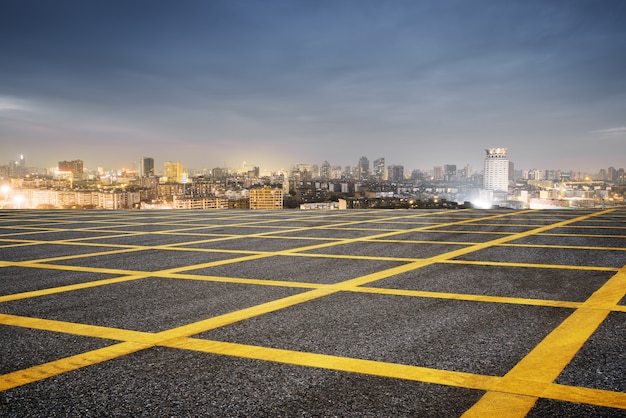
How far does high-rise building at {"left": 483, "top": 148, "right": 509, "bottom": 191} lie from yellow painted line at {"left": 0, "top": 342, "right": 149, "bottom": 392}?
186 m

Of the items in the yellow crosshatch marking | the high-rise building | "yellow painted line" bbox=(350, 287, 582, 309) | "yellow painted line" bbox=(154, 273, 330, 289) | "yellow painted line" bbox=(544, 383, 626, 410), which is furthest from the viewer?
the high-rise building

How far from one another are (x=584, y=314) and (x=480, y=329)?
1.05m

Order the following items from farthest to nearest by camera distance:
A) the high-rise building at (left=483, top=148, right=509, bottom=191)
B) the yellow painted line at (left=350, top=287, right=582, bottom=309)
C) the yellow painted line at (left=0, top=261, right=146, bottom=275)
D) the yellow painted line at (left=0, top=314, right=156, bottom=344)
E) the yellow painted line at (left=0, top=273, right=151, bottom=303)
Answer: the high-rise building at (left=483, top=148, right=509, bottom=191)
the yellow painted line at (left=0, top=261, right=146, bottom=275)
the yellow painted line at (left=0, top=273, right=151, bottom=303)
the yellow painted line at (left=350, top=287, right=582, bottom=309)
the yellow painted line at (left=0, top=314, right=156, bottom=344)

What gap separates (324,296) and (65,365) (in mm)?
2298

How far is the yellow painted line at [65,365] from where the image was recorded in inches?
101

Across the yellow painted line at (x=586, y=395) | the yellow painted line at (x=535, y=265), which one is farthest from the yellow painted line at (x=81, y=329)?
the yellow painted line at (x=535, y=265)

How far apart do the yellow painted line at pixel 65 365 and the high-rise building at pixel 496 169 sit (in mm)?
186004

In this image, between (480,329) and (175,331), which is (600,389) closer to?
(480,329)

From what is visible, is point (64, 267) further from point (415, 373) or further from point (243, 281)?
point (415, 373)

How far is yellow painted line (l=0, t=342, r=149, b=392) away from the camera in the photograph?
2.55 m

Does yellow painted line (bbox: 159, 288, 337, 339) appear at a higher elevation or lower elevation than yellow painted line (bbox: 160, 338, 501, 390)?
higher

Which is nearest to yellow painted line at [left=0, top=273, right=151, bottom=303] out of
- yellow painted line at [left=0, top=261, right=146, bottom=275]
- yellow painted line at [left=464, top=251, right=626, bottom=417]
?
yellow painted line at [left=0, top=261, right=146, bottom=275]

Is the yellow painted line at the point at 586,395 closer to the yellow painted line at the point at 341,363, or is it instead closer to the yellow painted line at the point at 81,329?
the yellow painted line at the point at 341,363

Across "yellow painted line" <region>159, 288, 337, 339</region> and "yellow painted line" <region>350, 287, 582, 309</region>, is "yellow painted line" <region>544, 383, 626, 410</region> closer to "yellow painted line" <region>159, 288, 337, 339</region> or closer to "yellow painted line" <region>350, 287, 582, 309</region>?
"yellow painted line" <region>350, 287, 582, 309</region>
